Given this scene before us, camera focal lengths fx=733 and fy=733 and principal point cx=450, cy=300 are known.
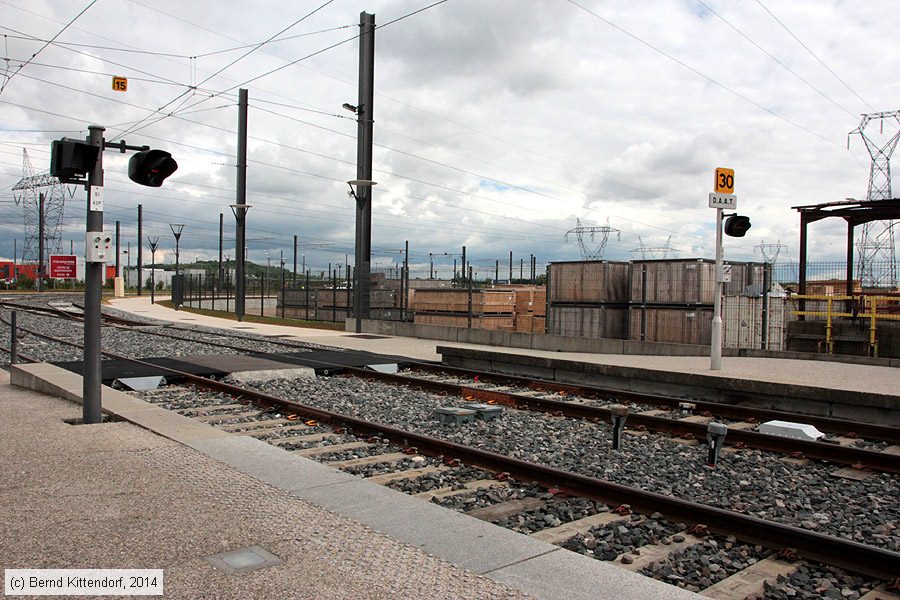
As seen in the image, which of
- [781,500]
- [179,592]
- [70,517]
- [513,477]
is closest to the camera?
[179,592]

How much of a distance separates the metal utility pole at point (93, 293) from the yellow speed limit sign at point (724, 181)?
1170 cm

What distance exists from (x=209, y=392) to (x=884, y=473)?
402 inches

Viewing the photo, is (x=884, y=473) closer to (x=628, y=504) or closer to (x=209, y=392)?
(x=628, y=504)

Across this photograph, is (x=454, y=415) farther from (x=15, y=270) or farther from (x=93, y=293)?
(x=15, y=270)

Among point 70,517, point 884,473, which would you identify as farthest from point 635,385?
point 70,517

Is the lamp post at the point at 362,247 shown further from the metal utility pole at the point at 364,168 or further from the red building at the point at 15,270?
the red building at the point at 15,270

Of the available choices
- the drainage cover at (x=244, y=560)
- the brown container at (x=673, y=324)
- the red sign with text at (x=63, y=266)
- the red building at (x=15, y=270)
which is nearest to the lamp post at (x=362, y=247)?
the brown container at (x=673, y=324)

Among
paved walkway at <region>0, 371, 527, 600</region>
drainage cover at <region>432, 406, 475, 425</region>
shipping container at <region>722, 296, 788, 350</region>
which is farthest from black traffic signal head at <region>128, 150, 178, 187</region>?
shipping container at <region>722, 296, 788, 350</region>

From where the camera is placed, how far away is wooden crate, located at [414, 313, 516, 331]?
28.0 m

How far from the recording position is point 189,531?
5.16 metres

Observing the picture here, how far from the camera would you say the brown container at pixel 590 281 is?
78.5 feet

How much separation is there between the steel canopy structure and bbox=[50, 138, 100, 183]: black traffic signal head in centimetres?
2065

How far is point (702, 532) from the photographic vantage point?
5.79 metres

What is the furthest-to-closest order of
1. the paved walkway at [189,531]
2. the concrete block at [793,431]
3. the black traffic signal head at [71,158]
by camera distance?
the concrete block at [793,431] < the black traffic signal head at [71,158] < the paved walkway at [189,531]
